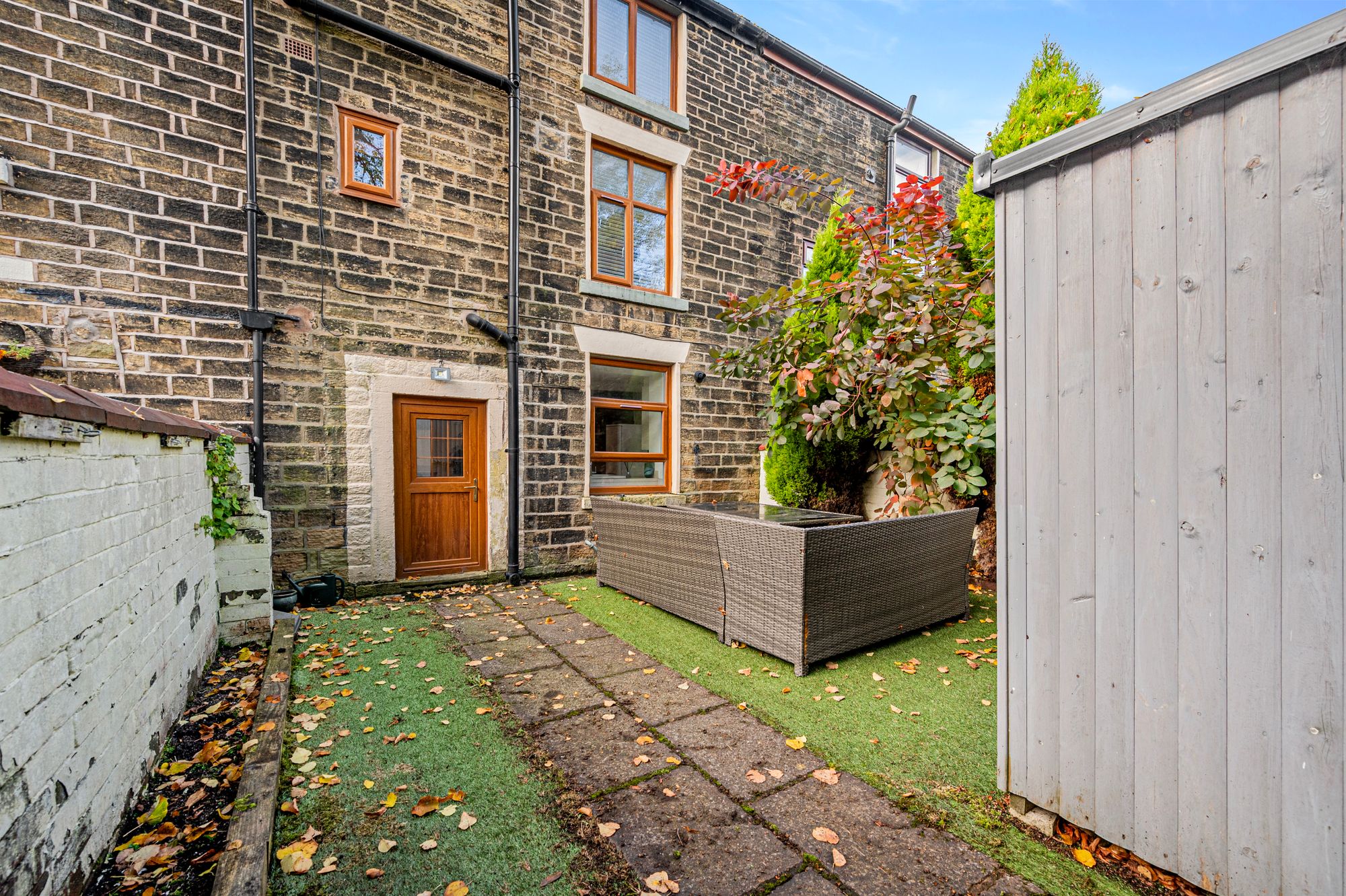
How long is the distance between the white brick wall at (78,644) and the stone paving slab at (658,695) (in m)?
1.91

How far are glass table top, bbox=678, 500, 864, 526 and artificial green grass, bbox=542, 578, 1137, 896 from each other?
878 mm

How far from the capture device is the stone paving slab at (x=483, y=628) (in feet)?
12.9

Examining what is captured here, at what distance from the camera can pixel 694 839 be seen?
1870 mm

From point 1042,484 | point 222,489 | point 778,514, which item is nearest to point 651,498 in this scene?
point 778,514

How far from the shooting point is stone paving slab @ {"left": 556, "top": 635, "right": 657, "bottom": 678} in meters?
3.37

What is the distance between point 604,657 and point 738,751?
1.35 metres

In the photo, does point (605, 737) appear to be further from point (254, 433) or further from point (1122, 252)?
point (254, 433)

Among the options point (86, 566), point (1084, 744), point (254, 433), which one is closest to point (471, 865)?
point (86, 566)

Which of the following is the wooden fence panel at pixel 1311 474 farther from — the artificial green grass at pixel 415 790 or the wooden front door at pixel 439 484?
the wooden front door at pixel 439 484

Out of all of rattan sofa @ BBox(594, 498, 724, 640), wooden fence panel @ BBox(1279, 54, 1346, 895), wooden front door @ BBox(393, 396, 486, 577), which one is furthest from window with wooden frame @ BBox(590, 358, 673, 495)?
wooden fence panel @ BBox(1279, 54, 1346, 895)

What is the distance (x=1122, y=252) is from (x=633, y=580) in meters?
3.89

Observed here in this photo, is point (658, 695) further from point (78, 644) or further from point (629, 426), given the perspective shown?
point (629, 426)

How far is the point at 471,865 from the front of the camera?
5.77 ft

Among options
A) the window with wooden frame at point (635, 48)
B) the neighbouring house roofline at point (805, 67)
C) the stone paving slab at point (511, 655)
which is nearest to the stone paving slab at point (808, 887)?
the stone paving slab at point (511, 655)
